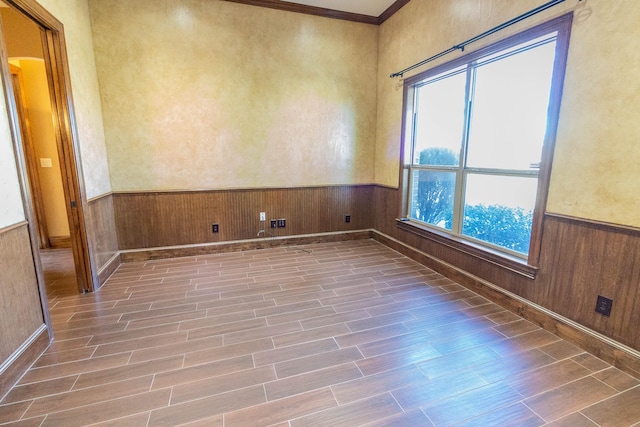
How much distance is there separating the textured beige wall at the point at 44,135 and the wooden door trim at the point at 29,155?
38 millimetres

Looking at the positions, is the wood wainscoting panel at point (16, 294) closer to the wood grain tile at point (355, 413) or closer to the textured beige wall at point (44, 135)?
the wood grain tile at point (355, 413)

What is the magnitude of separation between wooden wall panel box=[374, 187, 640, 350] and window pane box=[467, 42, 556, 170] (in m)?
0.63

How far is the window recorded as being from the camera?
2.27 metres

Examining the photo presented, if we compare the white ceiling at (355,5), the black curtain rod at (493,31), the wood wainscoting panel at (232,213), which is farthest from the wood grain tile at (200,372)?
the white ceiling at (355,5)

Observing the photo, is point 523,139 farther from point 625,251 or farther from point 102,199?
point 102,199

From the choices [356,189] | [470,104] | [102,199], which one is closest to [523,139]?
[470,104]

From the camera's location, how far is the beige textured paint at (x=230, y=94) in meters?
3.37

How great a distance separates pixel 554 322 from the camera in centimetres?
220

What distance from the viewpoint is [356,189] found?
456 centimetres

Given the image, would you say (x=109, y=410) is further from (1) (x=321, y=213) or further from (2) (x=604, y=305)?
(1) (x=321, y=213)

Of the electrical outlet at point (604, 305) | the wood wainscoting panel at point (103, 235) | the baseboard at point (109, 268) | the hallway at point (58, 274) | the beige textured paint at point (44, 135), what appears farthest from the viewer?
the beige textured paint at point (44, 135)

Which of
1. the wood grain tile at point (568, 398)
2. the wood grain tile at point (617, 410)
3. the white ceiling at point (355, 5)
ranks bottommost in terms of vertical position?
the wood grain tile at point (617, 410)

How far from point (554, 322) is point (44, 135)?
5895 millimetres

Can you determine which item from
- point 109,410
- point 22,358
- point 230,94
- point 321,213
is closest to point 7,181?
point 22,358
